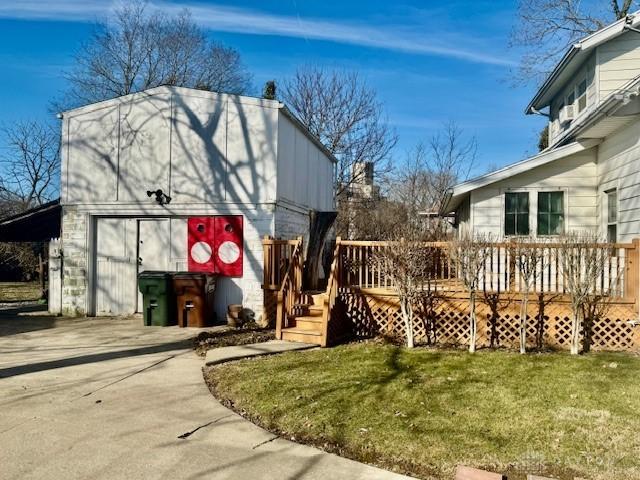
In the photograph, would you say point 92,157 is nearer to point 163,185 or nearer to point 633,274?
point 163,185

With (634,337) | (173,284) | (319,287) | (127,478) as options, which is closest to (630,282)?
(634,337)

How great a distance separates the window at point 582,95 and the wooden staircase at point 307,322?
8469 mm

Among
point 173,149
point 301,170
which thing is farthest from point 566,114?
point 173,149

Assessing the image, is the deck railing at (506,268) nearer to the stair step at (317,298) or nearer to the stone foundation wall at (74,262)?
the stair step at (317,298)

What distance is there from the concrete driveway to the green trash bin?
2423mm

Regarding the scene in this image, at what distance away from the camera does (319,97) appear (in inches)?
1081

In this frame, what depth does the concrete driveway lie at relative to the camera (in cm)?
362

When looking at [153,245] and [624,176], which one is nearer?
[624,176]

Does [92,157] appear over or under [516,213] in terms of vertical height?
over

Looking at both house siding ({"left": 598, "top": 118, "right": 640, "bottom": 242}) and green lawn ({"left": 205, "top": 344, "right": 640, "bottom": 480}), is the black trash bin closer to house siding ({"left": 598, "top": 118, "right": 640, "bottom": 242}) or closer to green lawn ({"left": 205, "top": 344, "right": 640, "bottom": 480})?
green lawn ({"left": 205, "top": 344, "right": 640, "bottom": 480})

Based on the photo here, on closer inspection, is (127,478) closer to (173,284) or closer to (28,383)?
(28,383)

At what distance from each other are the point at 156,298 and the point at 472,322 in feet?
21.0

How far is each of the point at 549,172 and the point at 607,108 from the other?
2.54 metres

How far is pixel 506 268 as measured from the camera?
779cm
